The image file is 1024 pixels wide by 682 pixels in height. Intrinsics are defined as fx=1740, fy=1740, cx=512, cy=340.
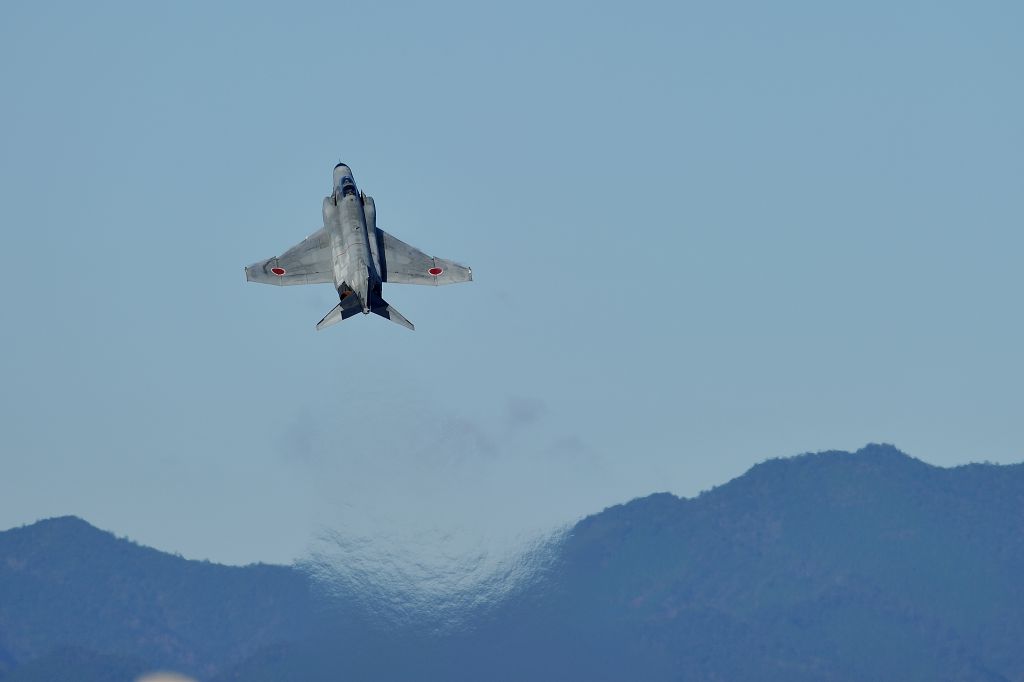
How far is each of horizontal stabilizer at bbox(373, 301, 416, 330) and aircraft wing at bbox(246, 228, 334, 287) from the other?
1183cm

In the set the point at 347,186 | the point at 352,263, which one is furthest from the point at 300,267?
the point at 352,263

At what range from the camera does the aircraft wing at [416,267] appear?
135750 mm

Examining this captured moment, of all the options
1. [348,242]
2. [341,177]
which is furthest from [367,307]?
[341,177]

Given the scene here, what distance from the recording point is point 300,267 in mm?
135875

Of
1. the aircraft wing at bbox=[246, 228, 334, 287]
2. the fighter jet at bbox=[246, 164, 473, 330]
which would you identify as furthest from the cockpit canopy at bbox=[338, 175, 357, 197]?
the aircraft wing at bbox=[246, 228, 334, 287]

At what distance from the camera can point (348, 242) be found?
423ft

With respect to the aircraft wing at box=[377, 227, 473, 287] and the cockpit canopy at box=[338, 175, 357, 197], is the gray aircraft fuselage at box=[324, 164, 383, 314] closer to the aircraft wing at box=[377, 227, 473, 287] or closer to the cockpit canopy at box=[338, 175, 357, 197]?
the cockpit canopy at box=[338, 175, 357, 197]

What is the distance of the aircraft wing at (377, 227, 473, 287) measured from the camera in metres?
136

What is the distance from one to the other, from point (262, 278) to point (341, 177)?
1000cm

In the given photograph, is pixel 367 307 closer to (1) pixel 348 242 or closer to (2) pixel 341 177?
(1) pixel 348 242

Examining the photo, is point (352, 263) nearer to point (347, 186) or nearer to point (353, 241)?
point (353, 241)

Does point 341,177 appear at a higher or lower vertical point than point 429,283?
higher

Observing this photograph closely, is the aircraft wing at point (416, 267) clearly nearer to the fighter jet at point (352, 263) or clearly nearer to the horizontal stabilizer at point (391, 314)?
the fighter jet at point (352, 263)

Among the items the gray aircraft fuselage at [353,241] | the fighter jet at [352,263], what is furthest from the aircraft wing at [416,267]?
the gray aircraft fuselage at [353,241]
